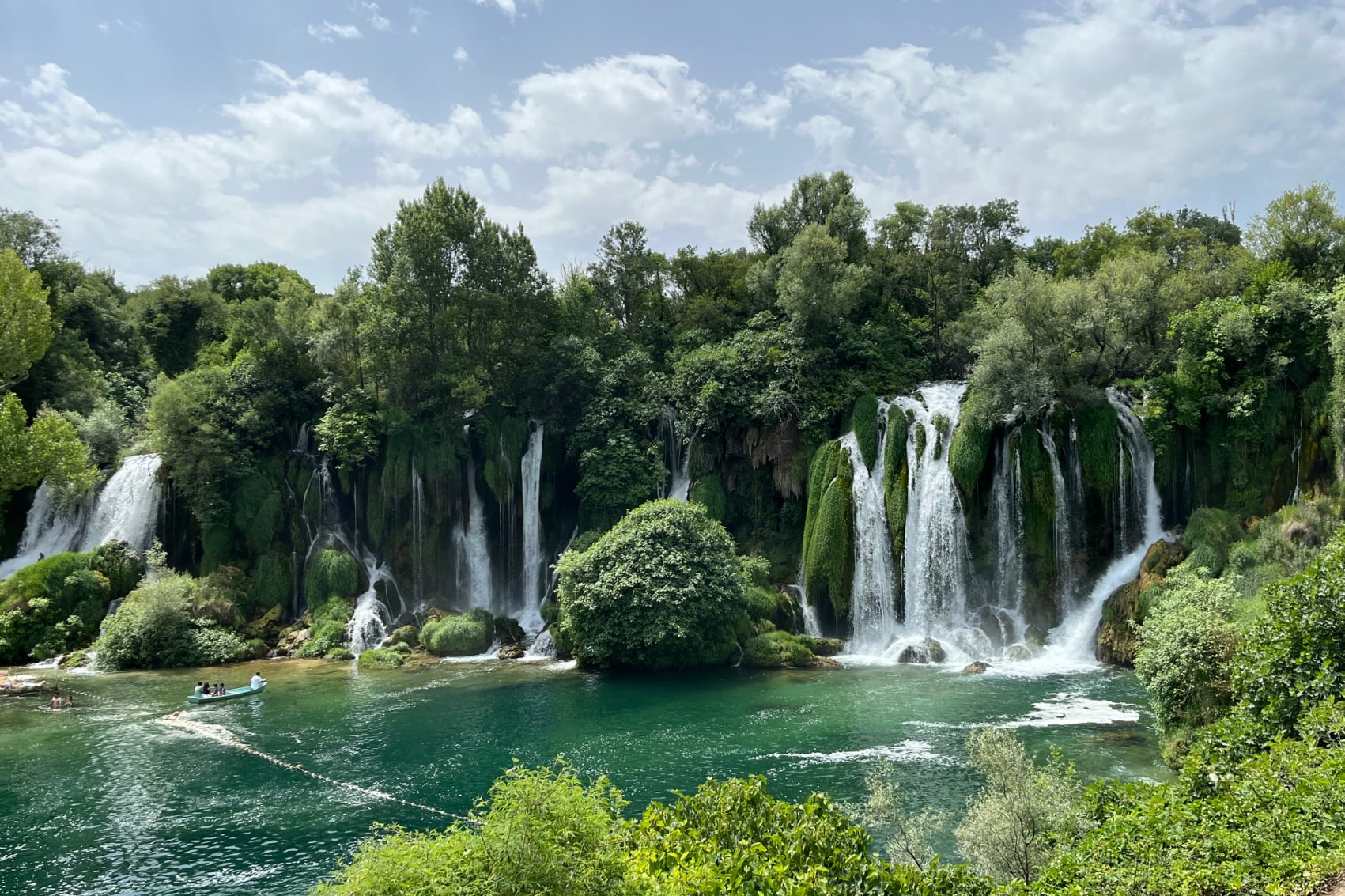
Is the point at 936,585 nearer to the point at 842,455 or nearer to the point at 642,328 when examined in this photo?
the point at 842,455

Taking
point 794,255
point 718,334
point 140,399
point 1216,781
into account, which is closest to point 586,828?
point 1216,781

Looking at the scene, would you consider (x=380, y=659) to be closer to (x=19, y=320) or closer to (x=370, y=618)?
(x=370, y=618)

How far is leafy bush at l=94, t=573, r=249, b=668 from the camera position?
36.1m

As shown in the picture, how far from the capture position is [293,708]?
2866cm

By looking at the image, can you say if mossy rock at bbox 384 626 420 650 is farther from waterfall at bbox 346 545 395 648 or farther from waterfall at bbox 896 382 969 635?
waterfall at bbox 896 382 969 635

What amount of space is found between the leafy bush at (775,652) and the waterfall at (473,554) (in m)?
16.0

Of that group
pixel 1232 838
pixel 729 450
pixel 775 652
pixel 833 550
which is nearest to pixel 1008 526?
pixel 833 550

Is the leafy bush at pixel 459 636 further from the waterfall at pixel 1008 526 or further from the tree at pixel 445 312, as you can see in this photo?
the waterfall at pixel 1008 526

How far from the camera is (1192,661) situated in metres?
17.8

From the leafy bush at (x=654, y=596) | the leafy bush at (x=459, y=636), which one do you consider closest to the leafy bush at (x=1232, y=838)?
the leafy bush at (x=654, y=596)

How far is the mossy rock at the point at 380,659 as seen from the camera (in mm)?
36125

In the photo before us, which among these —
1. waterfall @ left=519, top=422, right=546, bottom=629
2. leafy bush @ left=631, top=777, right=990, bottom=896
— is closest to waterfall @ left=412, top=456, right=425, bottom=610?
waterfall @ left=519, top=422, right=546, bottom=629

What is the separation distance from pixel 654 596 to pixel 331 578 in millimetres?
18293

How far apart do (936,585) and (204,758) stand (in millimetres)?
27424
